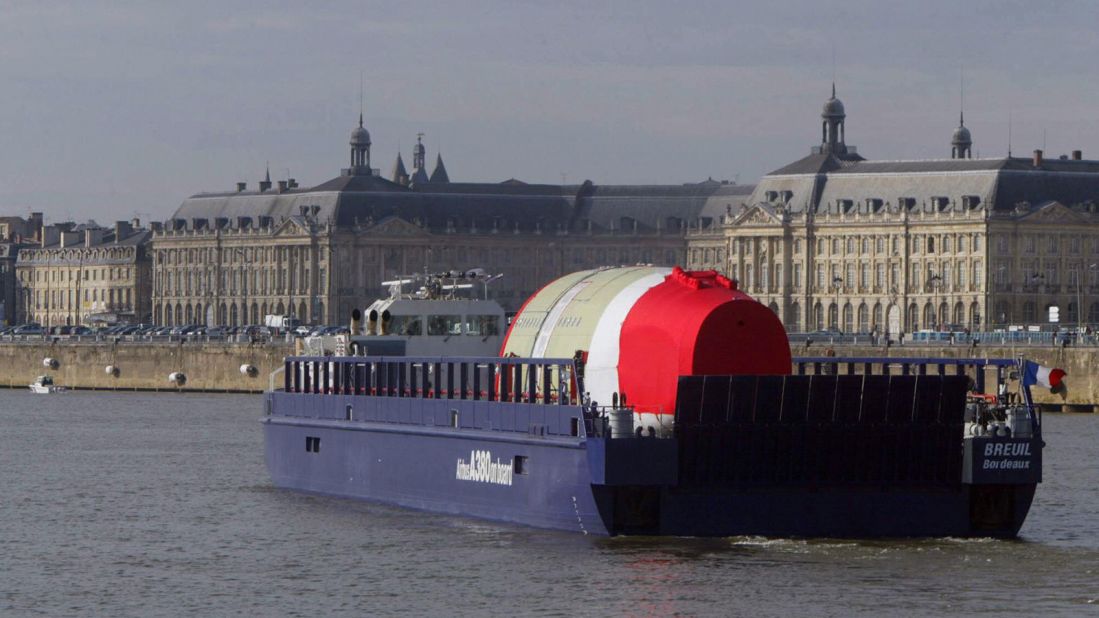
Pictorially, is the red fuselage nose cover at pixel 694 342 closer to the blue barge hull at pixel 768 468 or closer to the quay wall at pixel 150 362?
the blue barge hull at pixel 768 468

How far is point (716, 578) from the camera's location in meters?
44.1

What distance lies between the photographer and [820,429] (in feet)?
153

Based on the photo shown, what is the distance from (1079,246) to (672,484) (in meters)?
141

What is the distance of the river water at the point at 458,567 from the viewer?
42250 millimetres

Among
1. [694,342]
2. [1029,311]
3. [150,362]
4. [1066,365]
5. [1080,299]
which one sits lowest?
[150,362]

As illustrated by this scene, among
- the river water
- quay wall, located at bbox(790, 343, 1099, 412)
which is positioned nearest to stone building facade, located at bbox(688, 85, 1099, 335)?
quay wall, located at bbox(790, 343, 1099, 412)

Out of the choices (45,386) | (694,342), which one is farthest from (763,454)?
(45,386)

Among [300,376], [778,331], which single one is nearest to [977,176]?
[300,376]

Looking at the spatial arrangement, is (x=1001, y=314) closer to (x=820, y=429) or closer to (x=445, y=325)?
(x=445, y=325)

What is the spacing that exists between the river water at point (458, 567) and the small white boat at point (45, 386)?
259 feet

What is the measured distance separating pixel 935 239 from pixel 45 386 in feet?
219

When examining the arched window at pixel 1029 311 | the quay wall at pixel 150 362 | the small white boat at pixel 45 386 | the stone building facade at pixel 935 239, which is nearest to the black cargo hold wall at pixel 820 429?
the quay wall at pixel 150 362

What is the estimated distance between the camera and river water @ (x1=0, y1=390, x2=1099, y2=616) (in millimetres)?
42250

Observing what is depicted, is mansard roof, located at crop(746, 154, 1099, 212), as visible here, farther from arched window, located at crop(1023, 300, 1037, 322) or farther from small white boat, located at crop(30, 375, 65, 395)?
small white boat, located at crop(30, 375, 65, 395)
